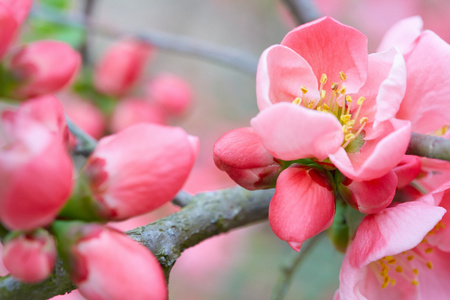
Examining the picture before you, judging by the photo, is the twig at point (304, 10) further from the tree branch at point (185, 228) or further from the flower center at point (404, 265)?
the flower center at point (404, 265)

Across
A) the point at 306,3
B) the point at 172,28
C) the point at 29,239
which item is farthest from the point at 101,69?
the point at 172,28

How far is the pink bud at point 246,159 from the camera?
0.52 m

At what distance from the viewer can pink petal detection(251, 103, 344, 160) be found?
46cm

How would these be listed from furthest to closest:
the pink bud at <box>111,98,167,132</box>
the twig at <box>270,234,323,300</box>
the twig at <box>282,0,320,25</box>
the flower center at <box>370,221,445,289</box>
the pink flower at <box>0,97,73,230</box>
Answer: the pink bud at <box>111,98,167,132</box>
the twig at <box>282,0,320,25</box>
the twig at <box>270,234,323,300</box>
the flower center at <box>370,221,445,289</box>
the pink flower at <box>0,97,73,230</box>

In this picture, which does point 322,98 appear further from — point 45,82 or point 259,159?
point 45,82

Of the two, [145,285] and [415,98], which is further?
[415,98]

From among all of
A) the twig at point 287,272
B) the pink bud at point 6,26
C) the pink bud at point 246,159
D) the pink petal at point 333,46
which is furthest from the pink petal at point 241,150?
the twig at point 287,272

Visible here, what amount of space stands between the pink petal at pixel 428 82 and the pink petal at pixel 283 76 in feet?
0.33

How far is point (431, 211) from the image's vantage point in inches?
19.0

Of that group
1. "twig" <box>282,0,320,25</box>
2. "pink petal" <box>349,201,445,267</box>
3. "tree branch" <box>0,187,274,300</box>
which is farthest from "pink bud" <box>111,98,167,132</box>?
"pink petal" <box>349,201,445,267</box>

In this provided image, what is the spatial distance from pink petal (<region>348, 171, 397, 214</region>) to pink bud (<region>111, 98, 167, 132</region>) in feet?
2.82

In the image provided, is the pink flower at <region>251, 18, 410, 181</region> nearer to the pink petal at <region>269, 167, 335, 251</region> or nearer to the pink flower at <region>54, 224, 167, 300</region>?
the pink petal at <region>269, 167, 335, 251</region>

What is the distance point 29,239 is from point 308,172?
0.26 m

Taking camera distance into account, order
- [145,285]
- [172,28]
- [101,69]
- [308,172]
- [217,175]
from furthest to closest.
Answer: [172,28] → [217,175] → [101,69] → [308,172] → [145,285]
